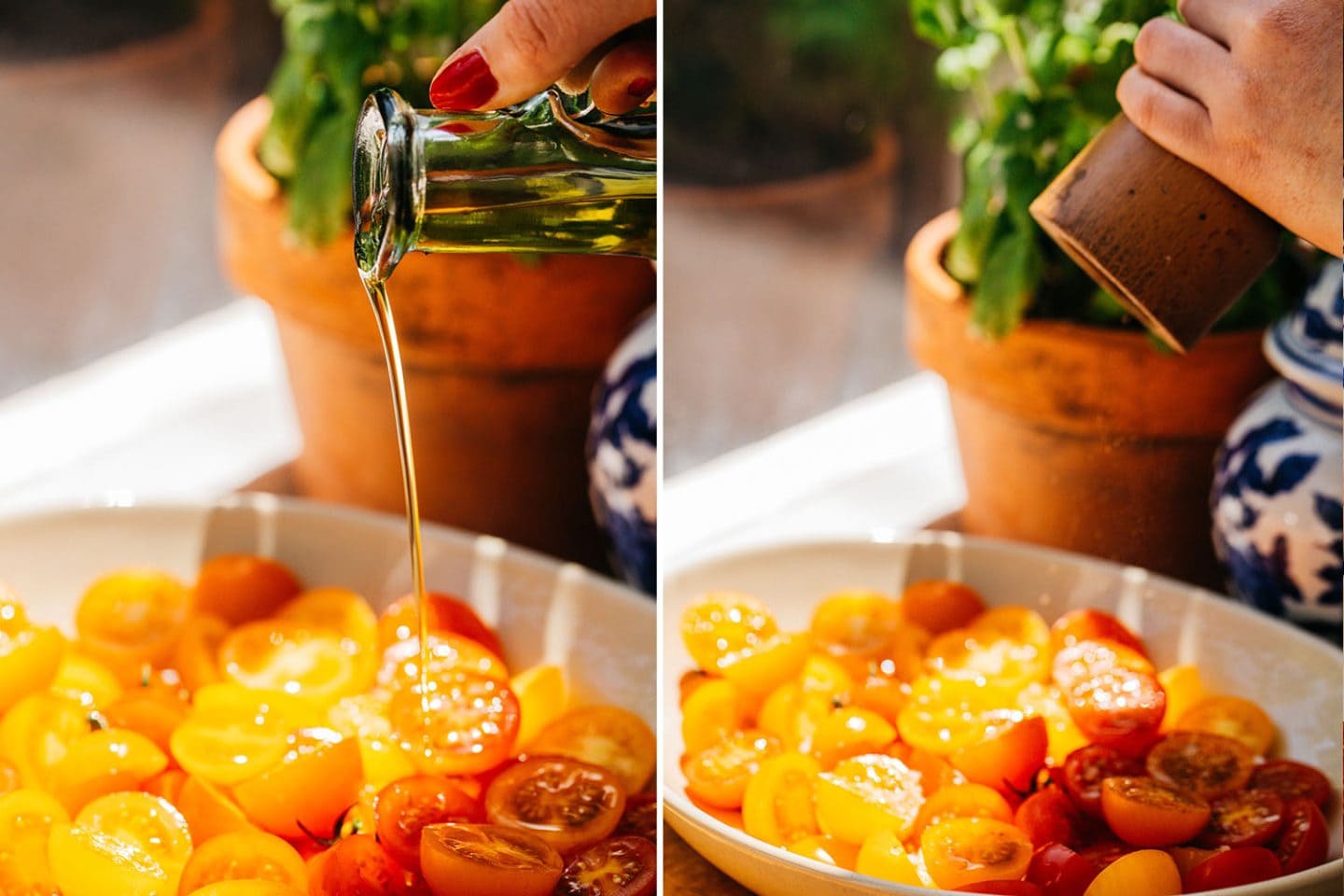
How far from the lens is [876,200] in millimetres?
1149

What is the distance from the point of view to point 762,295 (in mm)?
986

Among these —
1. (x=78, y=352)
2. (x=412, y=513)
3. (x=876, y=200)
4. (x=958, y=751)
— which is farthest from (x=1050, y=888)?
(x=876, y=200)

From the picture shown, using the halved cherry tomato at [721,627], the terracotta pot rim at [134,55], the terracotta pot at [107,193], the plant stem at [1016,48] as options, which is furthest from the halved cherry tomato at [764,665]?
the terracotta pot rim at [134,55]

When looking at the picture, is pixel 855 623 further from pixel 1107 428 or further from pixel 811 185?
pixel 811 185

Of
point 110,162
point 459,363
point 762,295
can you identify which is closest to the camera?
point 459,363

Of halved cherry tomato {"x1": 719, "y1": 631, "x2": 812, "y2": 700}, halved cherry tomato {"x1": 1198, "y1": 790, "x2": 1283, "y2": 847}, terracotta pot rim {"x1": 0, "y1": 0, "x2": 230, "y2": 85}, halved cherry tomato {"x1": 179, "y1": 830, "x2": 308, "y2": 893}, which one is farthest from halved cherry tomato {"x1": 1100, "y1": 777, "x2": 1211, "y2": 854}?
terracotta pot rim {"x1": 0, "y1": 0, "x2": 230, "y2": 85}

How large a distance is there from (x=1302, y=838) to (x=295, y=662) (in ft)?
0.96

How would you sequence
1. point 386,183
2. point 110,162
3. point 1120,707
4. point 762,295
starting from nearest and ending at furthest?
1. point 386,183
2. point 1120,707
3. point 762,295
4. point 110,162

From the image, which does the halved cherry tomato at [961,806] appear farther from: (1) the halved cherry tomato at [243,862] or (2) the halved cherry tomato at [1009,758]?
(1) the halved cherry tomato at [243,862]

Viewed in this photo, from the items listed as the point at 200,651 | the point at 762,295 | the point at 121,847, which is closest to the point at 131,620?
the point at 200,651

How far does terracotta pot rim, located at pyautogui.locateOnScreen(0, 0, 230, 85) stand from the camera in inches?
42.3

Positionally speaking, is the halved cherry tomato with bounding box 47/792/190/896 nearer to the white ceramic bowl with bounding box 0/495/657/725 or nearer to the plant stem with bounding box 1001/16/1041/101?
the white ceramic bowl with bounding box 0/495/657/725

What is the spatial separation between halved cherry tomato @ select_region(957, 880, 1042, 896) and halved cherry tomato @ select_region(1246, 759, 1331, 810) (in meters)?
0.09

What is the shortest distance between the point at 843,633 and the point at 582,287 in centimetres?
16
